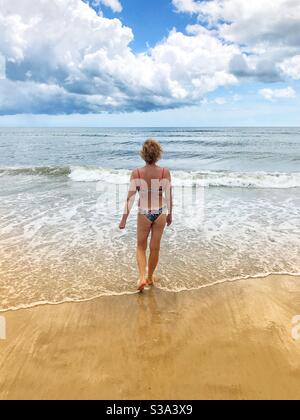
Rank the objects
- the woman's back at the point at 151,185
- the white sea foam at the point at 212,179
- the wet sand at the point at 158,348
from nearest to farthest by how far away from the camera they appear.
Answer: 1. the wet sand at the point at 158,348
2. the woman's back at the point at 151,185
3. the white sea foam at the point at 212,179

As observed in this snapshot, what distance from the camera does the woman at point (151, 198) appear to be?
4.24 metres

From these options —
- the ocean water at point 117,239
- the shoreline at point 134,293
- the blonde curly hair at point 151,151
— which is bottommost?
the shoreline at point 134,293

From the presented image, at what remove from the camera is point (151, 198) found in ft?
14.5

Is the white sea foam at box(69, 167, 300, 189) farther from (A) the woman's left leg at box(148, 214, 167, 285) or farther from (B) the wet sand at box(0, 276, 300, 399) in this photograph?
(B) the wet sand at box(0, 276, 300, 399)

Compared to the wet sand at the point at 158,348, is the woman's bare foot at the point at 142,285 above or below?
above

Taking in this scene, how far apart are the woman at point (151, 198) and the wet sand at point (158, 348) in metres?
0.54

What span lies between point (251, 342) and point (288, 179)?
12.9 metres

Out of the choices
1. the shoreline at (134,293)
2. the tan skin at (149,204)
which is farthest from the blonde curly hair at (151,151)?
the shoreline at (134,293)

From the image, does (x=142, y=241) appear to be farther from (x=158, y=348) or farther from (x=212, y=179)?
(x=212, y=179)

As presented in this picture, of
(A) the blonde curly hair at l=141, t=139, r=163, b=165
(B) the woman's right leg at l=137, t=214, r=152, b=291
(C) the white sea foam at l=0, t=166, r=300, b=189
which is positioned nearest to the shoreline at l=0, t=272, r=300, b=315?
(B) the woman's right leg at l=137, t=214, r=152, b=291

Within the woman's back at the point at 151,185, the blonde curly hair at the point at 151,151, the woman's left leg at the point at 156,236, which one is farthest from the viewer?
the woman's left leg at the point at 156,236

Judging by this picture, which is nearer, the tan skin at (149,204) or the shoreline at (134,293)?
the shoreline at (134,293)

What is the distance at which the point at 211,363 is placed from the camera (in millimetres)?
3072

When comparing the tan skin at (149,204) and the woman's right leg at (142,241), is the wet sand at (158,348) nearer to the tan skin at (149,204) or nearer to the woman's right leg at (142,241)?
the woman's right leg at (142,241)
